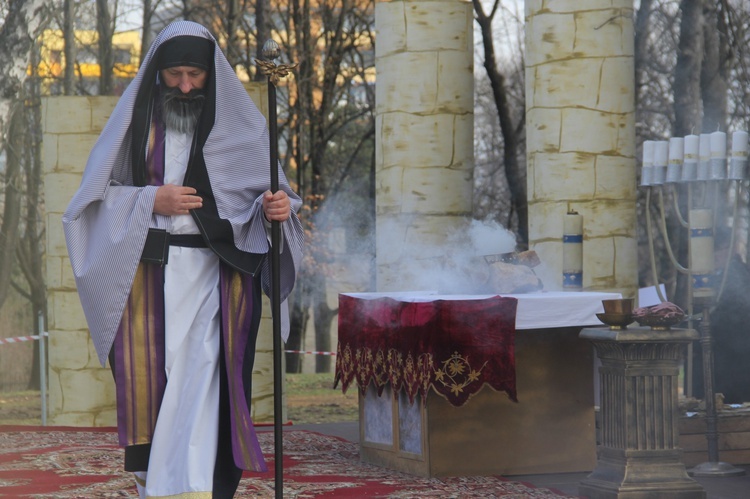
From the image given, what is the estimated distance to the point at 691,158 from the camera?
655 centimetres

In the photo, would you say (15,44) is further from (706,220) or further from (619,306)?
(619,306)

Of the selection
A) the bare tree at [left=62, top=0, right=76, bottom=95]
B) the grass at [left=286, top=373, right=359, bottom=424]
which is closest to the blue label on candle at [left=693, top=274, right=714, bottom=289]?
the grass at [left=286, top=373, right=359, bottom=424]

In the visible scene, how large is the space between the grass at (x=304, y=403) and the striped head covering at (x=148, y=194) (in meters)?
7.47

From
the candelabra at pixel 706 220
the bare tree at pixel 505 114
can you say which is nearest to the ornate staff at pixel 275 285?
the candelabra at pixel 706 220

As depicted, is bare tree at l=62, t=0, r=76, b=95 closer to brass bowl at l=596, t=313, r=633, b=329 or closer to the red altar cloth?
the red altar cloth

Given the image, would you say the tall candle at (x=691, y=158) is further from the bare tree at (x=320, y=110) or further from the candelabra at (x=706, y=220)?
the bare tree at (x=320, y=110)

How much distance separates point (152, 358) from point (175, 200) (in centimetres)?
58

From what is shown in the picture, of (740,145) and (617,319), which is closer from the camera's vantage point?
(617,319)

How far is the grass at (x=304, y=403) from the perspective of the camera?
13.2 meters

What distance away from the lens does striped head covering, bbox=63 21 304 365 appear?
4469 millimetres

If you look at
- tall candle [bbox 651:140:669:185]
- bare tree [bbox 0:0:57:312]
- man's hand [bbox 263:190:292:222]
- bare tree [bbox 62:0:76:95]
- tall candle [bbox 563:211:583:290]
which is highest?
bare tree [bbox 62:0:76:95]

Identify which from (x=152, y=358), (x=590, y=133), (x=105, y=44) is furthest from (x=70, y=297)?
(x=105, y=44)

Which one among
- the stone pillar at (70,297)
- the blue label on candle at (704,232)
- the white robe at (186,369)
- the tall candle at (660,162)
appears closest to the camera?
the white robe at (186,369)

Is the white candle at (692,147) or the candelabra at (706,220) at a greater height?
the white candle at (692,147)
